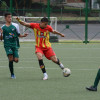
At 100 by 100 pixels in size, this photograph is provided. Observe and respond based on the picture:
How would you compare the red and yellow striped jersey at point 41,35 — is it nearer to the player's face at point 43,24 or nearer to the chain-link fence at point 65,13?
the player's face at point 43,24

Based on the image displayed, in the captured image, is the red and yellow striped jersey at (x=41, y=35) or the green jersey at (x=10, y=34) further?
the red and yellow striped jersey at (x=41, y=35)

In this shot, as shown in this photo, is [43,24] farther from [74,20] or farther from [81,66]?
[74,20]

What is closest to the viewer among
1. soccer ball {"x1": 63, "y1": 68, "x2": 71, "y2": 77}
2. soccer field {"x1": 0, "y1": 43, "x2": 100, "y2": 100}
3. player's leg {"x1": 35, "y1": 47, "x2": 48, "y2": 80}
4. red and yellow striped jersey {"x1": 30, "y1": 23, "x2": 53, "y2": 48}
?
soccer field {"x1": 0, "y1": 43, "x2": 100, "y2": 100}

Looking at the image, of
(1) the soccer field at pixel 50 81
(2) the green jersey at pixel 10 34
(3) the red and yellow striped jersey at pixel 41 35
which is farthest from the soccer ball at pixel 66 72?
(2) the green jersey at pixel 10 34

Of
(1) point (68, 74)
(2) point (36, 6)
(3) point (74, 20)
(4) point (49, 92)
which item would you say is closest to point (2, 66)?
(1) point (68, 74)

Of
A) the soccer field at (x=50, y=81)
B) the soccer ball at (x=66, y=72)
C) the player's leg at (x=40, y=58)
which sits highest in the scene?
the player's leg at (x=40, y=58)

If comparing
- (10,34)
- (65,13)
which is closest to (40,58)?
(10,34)

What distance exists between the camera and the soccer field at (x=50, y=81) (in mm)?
9422

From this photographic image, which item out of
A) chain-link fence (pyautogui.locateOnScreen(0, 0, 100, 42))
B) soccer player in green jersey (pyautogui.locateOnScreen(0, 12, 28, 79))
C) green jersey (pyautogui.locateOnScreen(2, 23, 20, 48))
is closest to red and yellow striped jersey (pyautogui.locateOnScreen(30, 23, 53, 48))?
soccer player in green jersey (pyautogui.locateOnScreen(0, 12, 28, 79))

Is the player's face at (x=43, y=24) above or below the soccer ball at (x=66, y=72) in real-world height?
above

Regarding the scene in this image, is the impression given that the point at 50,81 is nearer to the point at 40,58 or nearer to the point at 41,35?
the point at 40,58

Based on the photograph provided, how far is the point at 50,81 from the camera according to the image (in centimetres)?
1132

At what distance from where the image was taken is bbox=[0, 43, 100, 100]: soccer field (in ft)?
30.9

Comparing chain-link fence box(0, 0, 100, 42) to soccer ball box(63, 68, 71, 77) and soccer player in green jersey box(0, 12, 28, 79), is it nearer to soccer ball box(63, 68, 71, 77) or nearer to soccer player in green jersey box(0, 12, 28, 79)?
soccer player in green jersey box(0, 12, 28, 79)
